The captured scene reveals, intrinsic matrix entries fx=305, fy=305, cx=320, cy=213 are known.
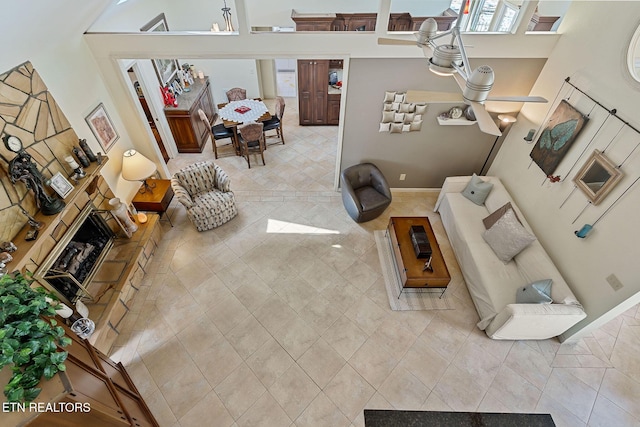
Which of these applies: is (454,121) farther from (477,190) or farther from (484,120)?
(484,120)

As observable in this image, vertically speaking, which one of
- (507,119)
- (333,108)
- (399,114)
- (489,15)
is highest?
(489,15)

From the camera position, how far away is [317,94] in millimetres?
6781

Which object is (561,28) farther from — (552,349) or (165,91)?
(165,91)

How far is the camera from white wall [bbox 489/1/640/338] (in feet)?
9.82

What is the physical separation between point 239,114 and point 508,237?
17.5 feet

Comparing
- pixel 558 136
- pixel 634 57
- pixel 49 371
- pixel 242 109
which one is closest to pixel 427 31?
pixel 634 57

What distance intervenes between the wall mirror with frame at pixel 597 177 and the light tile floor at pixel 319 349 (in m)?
1.79

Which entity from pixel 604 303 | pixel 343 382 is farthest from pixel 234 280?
pixel 604 303

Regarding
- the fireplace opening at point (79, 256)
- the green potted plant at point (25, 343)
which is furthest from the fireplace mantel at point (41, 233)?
the green potted plant at point (25, 343)

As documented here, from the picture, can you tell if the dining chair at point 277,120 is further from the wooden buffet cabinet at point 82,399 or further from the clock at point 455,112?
the wooden buffet cabinet at point 82,399

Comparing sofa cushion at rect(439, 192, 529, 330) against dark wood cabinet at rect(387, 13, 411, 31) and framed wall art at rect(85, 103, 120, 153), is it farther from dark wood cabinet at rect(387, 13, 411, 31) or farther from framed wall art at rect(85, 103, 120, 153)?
framed wall art at rect(85, 103, 120, 153)

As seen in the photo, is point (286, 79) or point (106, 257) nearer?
point (106, 257)

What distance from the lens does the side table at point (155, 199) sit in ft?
15.4

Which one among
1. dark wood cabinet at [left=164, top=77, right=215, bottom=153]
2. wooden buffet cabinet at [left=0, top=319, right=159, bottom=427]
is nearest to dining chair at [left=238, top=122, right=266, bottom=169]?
dark wood cabinet at [left=164, top=77, right=215, bottom=153]
